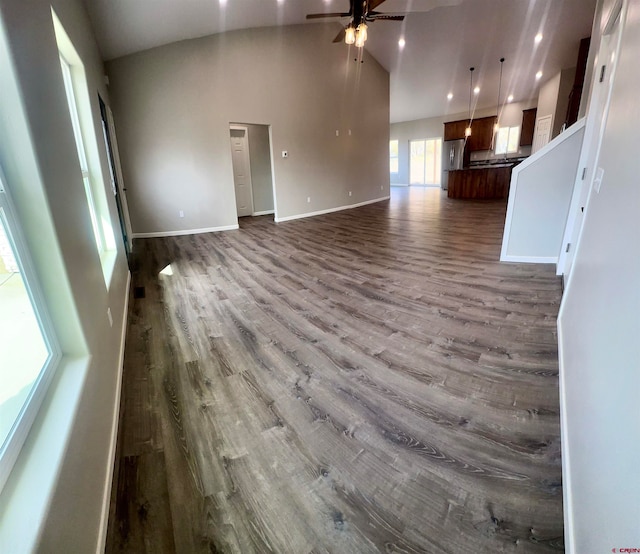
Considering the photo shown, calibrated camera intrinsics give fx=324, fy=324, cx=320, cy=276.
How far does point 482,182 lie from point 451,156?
3675 millimetres

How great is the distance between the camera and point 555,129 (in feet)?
28.2

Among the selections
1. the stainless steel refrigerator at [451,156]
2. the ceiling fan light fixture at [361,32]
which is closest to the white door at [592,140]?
the ceiling fan light fixture at [361,32]

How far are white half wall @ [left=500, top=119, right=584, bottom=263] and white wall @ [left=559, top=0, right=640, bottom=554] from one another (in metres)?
1.67

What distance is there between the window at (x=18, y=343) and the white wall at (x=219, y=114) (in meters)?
5.71

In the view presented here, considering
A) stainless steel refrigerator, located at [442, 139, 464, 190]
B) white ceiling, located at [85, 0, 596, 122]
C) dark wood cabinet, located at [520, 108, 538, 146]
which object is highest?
white ceiling, located at [85, 0, 596, 122]

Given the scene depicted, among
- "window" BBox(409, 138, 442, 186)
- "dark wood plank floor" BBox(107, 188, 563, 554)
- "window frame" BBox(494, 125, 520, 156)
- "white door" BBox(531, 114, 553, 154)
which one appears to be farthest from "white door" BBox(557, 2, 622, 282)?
"window" BBox(409, 138, 442, 186)

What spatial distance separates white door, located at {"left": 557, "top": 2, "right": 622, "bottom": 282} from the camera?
7.39ft

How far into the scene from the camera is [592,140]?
2641 millimetres

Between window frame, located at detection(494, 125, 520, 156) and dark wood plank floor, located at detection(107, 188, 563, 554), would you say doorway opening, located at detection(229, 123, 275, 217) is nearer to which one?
dark wood plank floor, located at detection(107, 188, 563, 554)

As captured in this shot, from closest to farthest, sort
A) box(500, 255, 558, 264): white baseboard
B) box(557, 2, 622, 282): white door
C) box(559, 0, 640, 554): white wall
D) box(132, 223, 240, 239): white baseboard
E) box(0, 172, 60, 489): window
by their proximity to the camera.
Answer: box(559, 0, 640, 554): white wall → box(0, 172, 60, 489): window → box(557, 2, 622, 282): white door → box(500, 255, 558, 264): white baseboard → box(132, 223, 240, 239): white baseboard

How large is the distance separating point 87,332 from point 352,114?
9.05 meters

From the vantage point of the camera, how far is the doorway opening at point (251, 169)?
27.5ft

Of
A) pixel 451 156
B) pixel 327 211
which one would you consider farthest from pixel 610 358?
pixel 451 156

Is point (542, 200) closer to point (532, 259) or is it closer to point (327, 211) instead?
point (532, 259)
